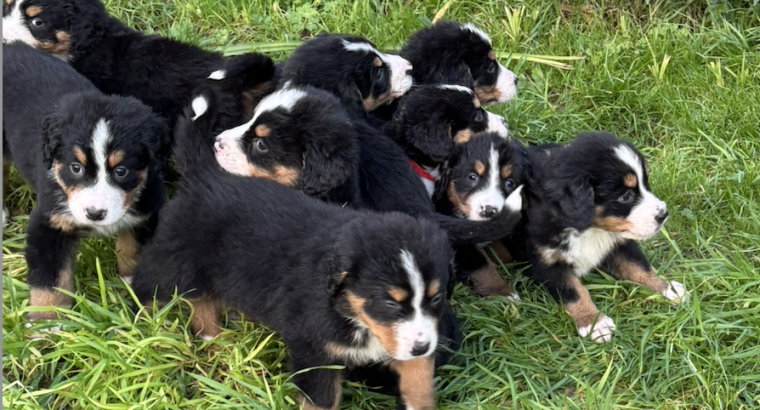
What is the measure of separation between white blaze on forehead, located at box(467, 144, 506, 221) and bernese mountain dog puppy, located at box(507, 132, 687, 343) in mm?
160

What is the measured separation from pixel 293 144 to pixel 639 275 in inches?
73.0

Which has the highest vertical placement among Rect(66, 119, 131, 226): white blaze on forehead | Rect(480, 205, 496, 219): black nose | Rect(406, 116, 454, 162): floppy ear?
Rect(66, 119, 131, 226): white blaze on forehead

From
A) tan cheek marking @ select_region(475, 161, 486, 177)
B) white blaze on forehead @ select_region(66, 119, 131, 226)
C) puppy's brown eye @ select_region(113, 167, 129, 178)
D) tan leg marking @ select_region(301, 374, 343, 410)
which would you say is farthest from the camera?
tan cheek marking @ select_region(475, 161, 486, 177)

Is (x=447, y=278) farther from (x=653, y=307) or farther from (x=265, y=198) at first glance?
(x=653, y=307)

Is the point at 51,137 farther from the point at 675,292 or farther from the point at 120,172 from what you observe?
the point at 675,292

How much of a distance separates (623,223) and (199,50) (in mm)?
2608

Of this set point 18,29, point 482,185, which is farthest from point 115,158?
point 482,185

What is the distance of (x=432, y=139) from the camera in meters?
4.21

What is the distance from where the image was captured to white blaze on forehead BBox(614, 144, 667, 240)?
143 inches

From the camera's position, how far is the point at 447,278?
2975 mm

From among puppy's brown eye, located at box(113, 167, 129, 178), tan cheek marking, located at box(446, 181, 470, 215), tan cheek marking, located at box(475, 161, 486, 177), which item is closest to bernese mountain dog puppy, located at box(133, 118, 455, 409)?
puppy's brown eye, located at box(113, 167, 129, 178)

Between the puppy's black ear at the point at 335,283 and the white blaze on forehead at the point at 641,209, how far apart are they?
153cm

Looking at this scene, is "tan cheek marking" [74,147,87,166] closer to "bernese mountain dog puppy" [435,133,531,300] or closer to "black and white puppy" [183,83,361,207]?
"black and white puppy" [183,83,361,207]

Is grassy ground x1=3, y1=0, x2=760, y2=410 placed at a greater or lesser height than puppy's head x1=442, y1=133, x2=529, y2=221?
lesser
